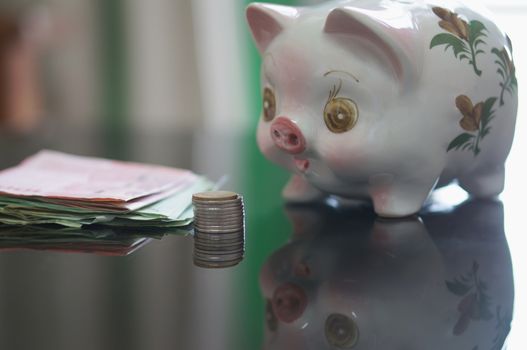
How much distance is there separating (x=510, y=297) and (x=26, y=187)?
0.69 metres

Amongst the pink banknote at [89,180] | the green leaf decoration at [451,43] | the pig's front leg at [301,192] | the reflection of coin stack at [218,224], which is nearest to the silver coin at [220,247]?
the reflection of coin stack at [218,224]

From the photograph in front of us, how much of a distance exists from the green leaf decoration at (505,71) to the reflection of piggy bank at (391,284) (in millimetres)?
184

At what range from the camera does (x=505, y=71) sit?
109 centimetres

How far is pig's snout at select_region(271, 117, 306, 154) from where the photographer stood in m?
1.03

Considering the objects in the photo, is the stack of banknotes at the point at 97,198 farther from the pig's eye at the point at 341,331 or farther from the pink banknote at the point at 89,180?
the pig's eye at the point at 341,331

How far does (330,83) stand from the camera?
3.33 ft

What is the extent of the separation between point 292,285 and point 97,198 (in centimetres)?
34

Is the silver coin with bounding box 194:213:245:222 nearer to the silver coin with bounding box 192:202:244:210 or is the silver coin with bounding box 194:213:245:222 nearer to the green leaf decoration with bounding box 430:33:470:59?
the silver coin with bounding box 192:202:244:210

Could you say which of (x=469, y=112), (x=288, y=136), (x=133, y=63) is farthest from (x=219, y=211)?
(x=133, y=63)

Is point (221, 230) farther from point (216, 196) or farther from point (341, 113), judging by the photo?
point (341, 113)

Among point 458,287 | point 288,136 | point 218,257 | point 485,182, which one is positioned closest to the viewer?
point 458,287

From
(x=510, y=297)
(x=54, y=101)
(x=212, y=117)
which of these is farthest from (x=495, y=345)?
(x=54, y=101)

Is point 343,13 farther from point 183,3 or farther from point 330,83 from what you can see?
point 183,3

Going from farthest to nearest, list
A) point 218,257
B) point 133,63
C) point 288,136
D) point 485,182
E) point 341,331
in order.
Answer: point 133,63, point 485,182, point 288,136, point 218,257, point 341,331
